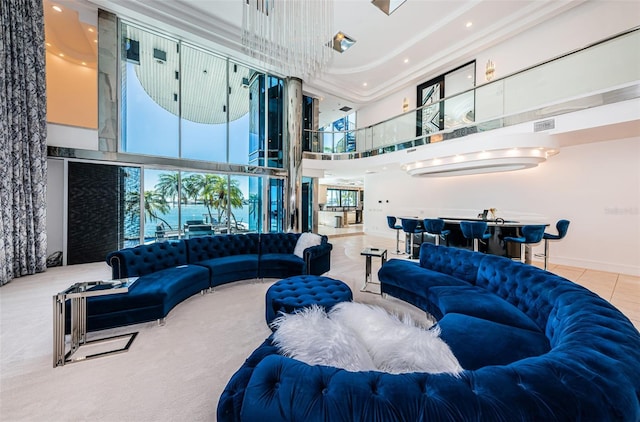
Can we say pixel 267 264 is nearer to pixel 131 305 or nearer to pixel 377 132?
pixel 131 305

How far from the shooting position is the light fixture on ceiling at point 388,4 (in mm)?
5871

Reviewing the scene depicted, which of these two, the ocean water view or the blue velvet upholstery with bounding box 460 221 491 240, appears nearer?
the blue velvet upholstery with bounding box 460 221 491 240

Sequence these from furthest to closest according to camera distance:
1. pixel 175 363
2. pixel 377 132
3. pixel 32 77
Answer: pixel 377 132 < pixel 32 77 < pixel 175 363

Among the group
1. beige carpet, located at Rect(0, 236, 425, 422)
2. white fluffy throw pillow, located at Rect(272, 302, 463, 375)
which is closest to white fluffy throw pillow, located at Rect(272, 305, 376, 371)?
white fluffy throw pillow, located at Rect(272, 302, 463, 375)

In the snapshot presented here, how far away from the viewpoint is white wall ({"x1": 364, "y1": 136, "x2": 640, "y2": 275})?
5055 mm

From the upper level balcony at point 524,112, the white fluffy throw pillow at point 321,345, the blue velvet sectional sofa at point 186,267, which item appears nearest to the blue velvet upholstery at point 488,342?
the white fluffy throw pillow at point 321,345

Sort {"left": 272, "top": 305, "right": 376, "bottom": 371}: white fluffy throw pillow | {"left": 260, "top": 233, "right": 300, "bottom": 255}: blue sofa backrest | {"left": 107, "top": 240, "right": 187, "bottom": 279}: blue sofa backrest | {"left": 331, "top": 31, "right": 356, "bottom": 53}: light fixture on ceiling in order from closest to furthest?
{"left": 272, "top": 305, "right": 376, "bottom": 371}: white fluffy throw pillow < {"left": 107, "top": 240, "right": 187, "bottom": 279}: blue sofa backrest < {"left": 260, "top": 233, "right": 300, "bottom": 255}: blue sofa backrest < {"left": 331, "top": 31, "right": 356, "bottom": 53}: light fixture on ceiling

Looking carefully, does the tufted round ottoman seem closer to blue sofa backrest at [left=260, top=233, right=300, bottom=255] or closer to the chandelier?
blue sofa backrest at [left=260, top=233, right=300, bottom=255]

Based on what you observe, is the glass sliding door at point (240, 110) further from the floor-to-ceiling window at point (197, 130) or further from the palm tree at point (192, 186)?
the palm tree at point (192, 186)

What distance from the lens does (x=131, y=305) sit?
2719mm

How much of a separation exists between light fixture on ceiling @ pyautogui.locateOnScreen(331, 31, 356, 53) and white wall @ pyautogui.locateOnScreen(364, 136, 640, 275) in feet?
18.2

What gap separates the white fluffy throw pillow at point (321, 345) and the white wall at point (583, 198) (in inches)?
283

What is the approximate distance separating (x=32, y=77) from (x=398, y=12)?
8.14 metres

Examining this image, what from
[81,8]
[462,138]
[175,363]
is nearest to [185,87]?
[81,8]
